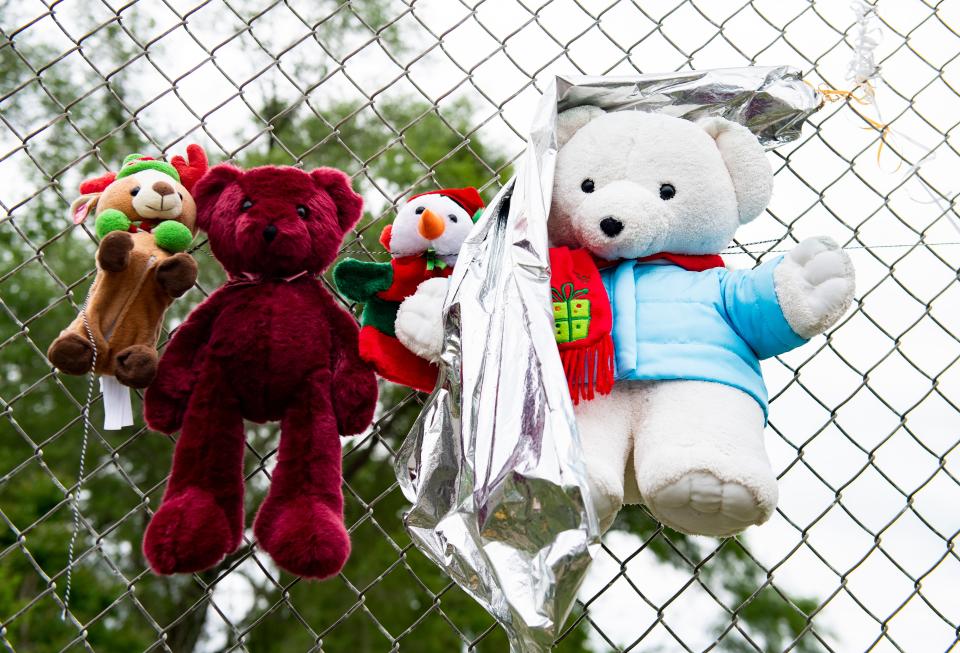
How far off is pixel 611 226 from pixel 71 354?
2.26ft

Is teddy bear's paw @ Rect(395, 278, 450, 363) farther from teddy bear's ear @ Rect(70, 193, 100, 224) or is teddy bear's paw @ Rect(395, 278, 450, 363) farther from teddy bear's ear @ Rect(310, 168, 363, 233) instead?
teddy bear's ear @ Rect(70, 193, 100, 224)

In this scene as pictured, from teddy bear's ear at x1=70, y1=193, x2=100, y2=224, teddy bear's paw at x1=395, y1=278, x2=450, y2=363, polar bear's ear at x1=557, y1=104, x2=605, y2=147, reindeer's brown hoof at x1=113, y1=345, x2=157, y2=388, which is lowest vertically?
teddy bear's paw at x1=395, y1=278, x2=450, y2=363

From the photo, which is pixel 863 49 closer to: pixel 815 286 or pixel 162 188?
pixel 815 286

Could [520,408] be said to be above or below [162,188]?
below

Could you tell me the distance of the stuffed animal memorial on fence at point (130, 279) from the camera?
1.20m

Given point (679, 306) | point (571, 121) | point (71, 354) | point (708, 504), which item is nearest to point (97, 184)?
point (71, 354)

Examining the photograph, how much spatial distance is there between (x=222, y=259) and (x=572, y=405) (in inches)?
19.9

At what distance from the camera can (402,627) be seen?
461cm

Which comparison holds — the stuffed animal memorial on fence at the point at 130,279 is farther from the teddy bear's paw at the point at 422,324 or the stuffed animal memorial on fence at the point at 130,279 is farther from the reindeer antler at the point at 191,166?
the teddy bear's paw at the point at 422,324

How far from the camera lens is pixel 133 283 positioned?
4.08 feet

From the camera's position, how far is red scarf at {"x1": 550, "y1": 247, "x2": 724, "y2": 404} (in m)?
1.16

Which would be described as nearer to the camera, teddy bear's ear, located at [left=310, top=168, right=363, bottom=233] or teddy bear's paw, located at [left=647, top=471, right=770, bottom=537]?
teddy bear's paw, located at [left=647, top=471, right=770, bottom=537]

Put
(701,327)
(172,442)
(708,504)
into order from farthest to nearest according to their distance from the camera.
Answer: (172,442)
(701,327)
(708,504)

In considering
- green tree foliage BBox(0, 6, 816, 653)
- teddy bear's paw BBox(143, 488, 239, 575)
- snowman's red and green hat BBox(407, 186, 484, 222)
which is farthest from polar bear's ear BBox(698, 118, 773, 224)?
green tree foliage BBox(0, 6, 816, 653)
